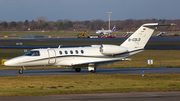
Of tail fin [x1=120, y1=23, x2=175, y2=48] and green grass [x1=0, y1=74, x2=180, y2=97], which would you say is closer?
green grass [x1=0, y1=74, x2=180, y2=97]

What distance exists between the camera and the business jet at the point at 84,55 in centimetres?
2872

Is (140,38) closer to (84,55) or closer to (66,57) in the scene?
(84,55)

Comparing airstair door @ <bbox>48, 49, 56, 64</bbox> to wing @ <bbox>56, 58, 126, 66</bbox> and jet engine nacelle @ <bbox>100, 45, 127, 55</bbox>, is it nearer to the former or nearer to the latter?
wing @ <bbox>56, 58, 126, 66</bbox>

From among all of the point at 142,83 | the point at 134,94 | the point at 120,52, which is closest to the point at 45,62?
the point at 120,52

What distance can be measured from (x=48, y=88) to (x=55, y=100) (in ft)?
15.3

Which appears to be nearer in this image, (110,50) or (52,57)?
(52,57)

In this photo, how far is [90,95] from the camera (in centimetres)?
1703

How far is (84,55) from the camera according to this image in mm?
30344

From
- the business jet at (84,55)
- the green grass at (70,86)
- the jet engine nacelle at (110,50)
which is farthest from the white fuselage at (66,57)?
the green grass at (70,86)

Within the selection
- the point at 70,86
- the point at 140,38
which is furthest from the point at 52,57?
the point at 140,38

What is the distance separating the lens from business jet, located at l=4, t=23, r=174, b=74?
28.7 m

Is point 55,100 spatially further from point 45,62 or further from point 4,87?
point 45,62

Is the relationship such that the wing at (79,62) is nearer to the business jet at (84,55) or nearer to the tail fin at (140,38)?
the business jet at (84,55)

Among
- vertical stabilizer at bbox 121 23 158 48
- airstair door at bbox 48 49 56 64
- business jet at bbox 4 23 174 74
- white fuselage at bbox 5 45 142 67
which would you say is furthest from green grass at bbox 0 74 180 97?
vertical stabilizer at bbox 121 23 158 48
